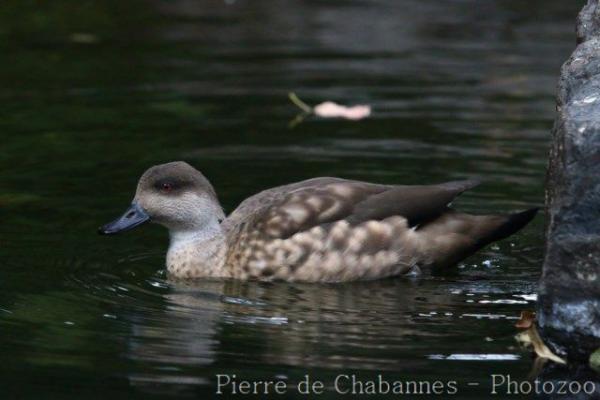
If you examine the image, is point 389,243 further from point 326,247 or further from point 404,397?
point 404,397

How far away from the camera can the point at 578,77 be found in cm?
765

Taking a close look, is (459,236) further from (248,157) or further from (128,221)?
(248,157)

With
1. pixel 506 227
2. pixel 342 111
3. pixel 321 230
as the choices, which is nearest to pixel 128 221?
pixel 321 230

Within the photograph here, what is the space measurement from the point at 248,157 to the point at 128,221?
2.54 metres

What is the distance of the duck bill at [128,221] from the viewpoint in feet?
29.8

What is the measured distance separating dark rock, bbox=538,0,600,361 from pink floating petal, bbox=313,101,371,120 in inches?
230

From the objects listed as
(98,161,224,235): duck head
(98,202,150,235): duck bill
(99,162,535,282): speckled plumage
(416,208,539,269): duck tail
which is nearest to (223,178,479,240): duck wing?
(99,162,535,282): speckled plumage

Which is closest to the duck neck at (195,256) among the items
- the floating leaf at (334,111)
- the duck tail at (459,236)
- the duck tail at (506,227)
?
the duck tail at (459,236)

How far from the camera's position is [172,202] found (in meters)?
9.21

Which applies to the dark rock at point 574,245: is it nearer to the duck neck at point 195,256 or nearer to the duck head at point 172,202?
the duck neck at point 195,256

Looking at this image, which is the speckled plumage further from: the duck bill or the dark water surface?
the dark water surface

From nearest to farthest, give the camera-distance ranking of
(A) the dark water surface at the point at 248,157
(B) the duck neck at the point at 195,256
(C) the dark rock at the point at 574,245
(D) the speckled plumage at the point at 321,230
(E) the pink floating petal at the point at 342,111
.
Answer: (C) the dark rock at the point at 574,245, (A) the dark water surface at the point at 248,157, (D) the speckled plumage at the point at 321,230, (B) the duck neck at the point at 195,256, (E) the pink floating petal at the point at 342,111

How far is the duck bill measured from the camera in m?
9.09

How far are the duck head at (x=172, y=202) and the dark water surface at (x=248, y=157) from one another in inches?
10.9
